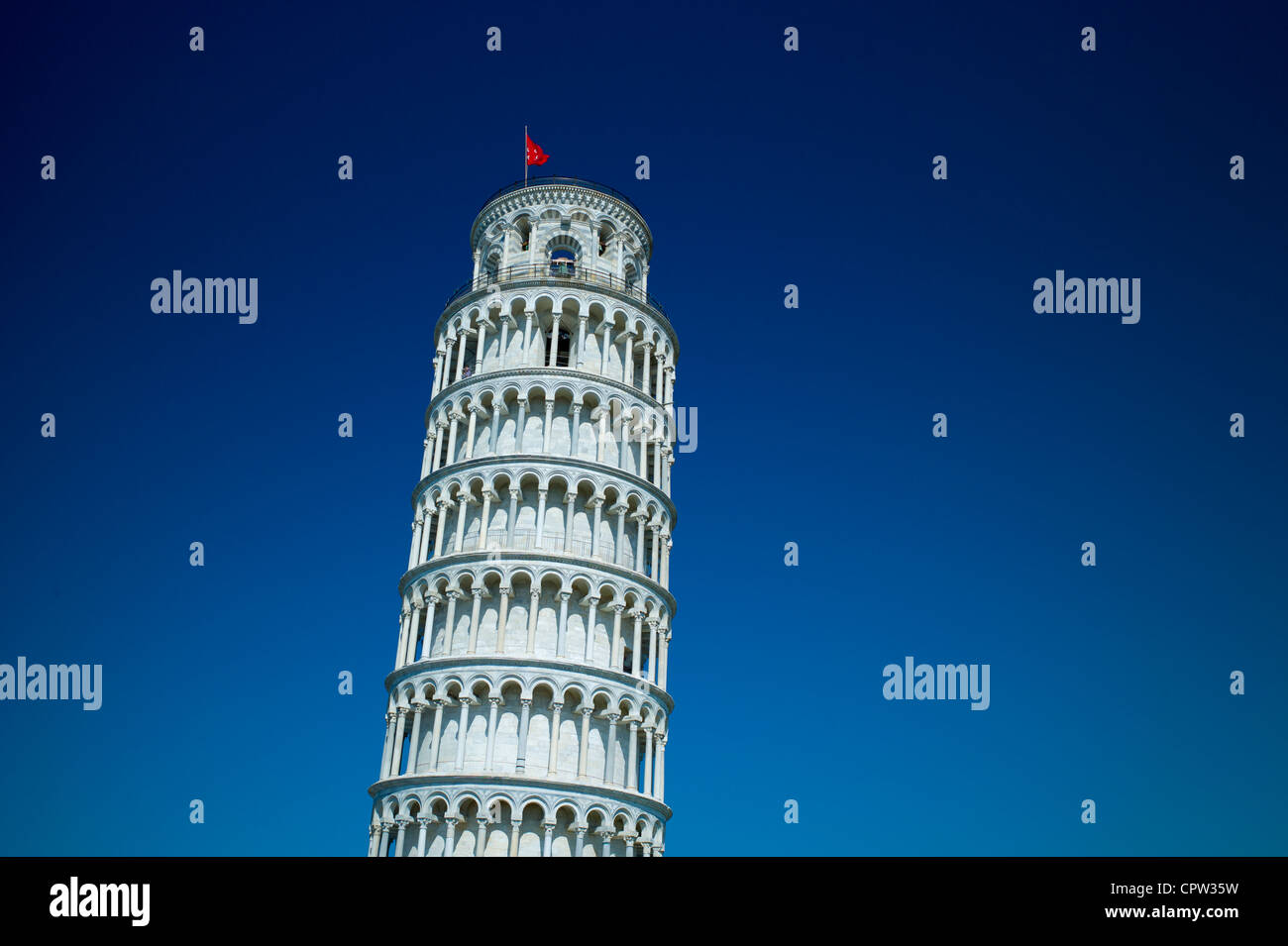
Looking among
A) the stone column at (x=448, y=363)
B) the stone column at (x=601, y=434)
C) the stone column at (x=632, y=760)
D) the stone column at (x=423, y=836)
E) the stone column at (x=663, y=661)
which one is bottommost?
the stone column at (x=423, y=836)

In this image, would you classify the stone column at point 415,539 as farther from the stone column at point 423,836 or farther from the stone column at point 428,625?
the stone column at point 423,836

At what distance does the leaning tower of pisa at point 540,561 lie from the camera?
173 feet

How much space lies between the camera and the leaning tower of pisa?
173 feet

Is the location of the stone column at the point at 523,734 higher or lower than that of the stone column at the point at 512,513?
lower

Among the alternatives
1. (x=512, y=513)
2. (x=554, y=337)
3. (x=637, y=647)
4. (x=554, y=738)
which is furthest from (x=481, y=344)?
(x=554, y=738)

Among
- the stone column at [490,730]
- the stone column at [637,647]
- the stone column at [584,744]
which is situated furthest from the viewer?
the stone column at [637,647]

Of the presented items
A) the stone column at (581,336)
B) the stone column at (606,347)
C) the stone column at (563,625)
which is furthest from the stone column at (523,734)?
the stone column at (581,336)

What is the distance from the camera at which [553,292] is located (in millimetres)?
64312

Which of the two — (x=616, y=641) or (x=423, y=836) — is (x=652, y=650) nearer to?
(x=616, y=641)

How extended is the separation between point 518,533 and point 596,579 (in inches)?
193

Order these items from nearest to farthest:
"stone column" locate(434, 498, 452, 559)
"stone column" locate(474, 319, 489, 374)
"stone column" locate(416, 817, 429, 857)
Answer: "stone column" locate(416, 817, 429, 857)
"stone column" locate(434, 498, 452, 559)
"stone column" locate(474, 319, 489, 374)

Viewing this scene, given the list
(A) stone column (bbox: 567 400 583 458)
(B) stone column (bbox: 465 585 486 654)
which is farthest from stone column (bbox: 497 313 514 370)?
(B) stone column (bbox: 465 585 486 654)

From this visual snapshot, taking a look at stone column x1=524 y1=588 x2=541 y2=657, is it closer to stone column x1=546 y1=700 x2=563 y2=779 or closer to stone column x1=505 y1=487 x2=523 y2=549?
stone column x1=546 y1=700 x2=563 y2=779
